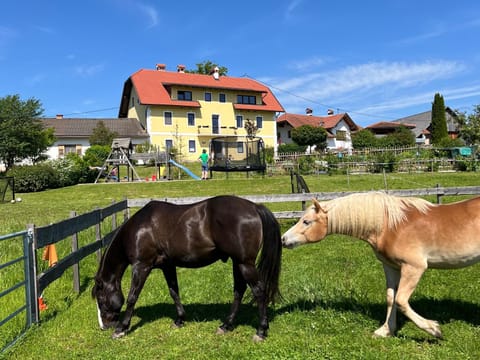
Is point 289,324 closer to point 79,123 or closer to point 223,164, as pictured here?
point 223,164

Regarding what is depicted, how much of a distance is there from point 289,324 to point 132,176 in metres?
25.7

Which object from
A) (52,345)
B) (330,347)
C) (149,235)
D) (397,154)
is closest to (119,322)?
(52,345)

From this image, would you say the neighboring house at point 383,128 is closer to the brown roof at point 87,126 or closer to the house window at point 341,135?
the house window at point 341,135

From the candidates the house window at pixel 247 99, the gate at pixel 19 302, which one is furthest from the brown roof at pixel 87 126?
the gate at pixel 19 302

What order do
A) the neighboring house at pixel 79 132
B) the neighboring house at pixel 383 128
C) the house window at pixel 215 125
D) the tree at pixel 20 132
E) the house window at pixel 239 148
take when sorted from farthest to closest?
the neighboring house at pixel 383 128
the house window at pixel 215 125
the neighboring house at pixel 79 132
the tree at pixel 20 132
the house window at pixel 239 148

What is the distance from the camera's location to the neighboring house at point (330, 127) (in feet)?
192

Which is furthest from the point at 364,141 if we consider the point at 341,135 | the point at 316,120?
the point at 316,120

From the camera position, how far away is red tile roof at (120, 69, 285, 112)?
45.4 m

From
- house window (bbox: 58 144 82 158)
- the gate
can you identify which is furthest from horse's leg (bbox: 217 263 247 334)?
house window (bbox: 58 144 82 158)

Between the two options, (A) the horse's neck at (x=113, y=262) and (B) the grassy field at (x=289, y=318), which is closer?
(B) the grassy field at (x=289, y=318)

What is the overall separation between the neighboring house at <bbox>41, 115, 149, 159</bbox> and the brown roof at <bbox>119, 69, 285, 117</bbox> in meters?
4.28

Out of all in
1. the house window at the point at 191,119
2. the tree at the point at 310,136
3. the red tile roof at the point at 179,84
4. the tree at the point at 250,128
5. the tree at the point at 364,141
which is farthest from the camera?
the tree at the point at 364,141

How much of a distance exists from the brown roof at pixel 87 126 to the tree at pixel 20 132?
24.3 feet

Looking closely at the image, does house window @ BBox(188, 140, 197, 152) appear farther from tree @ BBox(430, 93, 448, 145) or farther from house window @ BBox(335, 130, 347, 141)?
tree @ BBox(430, 93, 448, 145)
